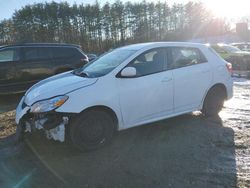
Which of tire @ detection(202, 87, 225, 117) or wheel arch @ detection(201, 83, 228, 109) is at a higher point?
wheel arch @ detection(201, 83, 228, 109)

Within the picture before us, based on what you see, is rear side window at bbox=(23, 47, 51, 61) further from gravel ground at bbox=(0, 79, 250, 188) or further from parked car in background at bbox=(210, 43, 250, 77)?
parked car in background at bbox=(210, 43, 250, 77)

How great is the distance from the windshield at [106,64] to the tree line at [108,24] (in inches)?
1768

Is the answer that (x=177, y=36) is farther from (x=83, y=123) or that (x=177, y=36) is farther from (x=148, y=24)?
(x=83, y=123)

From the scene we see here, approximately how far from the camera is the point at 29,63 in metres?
9.76

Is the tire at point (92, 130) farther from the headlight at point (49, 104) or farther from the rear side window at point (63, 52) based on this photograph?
the rear side window at point (63, 52)

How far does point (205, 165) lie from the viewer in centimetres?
422

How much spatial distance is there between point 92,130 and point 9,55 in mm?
5966

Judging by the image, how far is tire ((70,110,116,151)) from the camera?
4.61m

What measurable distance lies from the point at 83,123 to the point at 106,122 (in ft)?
1.31

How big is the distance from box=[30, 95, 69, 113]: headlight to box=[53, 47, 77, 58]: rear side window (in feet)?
19.8

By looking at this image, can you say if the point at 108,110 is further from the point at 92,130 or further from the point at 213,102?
the point at 213,102

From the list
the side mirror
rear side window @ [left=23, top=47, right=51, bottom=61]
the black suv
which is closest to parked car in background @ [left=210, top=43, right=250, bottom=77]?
the black suv

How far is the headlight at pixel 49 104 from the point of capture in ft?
14.8

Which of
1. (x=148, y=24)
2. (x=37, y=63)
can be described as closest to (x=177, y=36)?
(x=148, y=24)
